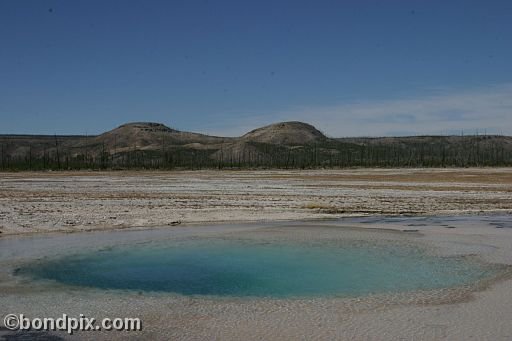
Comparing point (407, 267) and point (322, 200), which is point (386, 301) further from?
point (322, 200)

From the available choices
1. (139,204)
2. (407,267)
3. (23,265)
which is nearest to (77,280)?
(23,265)

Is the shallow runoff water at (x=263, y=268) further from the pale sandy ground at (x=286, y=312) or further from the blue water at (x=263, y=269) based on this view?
the pale sandy ground at (x=286, y=312)

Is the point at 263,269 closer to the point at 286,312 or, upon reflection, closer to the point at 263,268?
the point at 263,268

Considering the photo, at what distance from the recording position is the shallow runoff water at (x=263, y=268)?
12766mm

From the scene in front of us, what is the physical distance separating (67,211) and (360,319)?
21.6m

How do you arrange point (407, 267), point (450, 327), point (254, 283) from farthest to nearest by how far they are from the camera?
point (407, 267) < point (254, 283) < point (450, 327)

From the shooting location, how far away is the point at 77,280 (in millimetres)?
13453

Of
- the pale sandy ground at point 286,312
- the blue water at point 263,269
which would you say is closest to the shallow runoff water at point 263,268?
the blue water at point 263,269

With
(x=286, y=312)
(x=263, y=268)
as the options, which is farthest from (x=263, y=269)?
(x=286, y=312)

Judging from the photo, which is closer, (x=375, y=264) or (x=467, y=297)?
(x=467, y=297)

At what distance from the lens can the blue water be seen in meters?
12.8

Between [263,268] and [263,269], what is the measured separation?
0.15 meters

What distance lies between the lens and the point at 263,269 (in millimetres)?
14984

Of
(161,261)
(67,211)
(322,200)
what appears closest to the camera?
(161,261)
